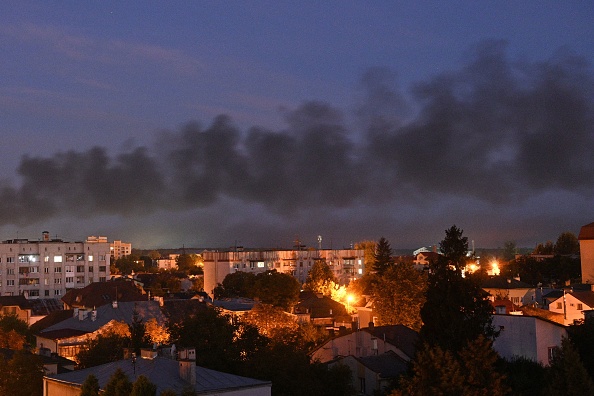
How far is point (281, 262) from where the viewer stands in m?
132

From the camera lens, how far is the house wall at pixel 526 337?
3791cm

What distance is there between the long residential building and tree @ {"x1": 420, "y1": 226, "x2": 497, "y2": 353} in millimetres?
88656

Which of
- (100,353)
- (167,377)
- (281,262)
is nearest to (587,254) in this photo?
(281,262)

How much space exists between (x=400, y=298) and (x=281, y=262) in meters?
70.4

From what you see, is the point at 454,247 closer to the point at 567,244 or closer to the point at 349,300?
the point at 349,300

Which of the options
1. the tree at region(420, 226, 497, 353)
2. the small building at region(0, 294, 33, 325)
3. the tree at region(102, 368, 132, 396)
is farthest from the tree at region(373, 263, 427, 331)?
the tree at region(102, 368, 132, 396)

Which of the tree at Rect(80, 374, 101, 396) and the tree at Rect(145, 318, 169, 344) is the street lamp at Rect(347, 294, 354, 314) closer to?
the tree at Rect(145, 318, 169, 344)

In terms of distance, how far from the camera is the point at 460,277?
2972 centimetres

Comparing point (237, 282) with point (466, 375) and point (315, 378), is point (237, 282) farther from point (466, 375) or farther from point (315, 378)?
point (466, 375)

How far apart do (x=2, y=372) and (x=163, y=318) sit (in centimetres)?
2770

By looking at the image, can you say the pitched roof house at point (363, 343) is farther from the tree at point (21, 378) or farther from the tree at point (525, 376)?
the tree at point (21, 378)

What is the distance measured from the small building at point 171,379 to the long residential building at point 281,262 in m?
86.3

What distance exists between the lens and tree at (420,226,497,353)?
28.1 meters

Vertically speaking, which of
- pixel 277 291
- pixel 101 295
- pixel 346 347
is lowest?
pixel 346 347
